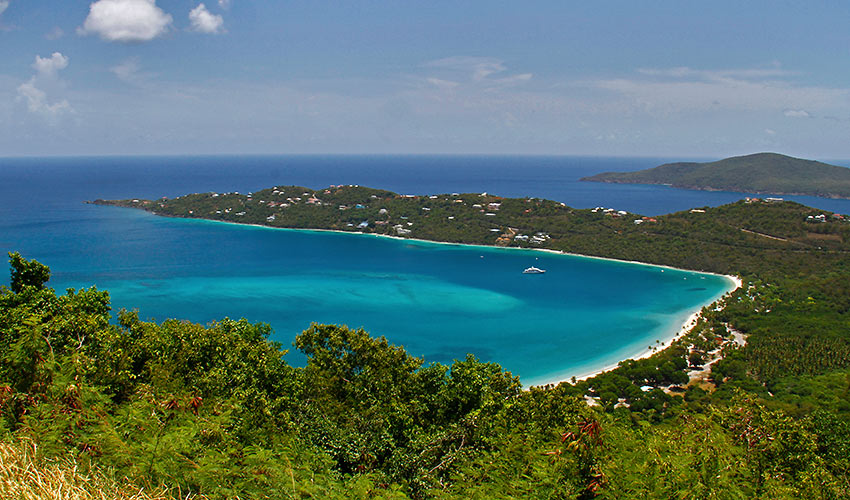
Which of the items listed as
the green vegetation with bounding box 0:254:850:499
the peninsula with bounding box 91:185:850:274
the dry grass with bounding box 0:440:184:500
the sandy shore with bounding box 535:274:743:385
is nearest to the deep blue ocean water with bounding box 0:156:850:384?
the sandy shore with bounding box 535:274:743:385

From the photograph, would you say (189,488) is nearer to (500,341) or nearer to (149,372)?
(149,372)

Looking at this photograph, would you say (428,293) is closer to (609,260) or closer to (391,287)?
(391,287)

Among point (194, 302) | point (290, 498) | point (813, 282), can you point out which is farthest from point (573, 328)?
point (290, 498)

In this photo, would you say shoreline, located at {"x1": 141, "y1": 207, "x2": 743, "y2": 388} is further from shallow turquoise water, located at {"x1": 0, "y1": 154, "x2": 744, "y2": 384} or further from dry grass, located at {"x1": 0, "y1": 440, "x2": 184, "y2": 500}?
dry grass, located at {"x1": 0, "y1": 440, "x2": 184, "y2": 500}

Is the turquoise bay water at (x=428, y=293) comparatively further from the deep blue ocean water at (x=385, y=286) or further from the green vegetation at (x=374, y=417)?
the green vegetation at (x=374, y=417)

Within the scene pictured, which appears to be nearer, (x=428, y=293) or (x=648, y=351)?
(x=648, y=351)

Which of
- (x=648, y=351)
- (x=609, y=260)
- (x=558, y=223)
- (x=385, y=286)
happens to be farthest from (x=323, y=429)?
(x=558, y=223)
